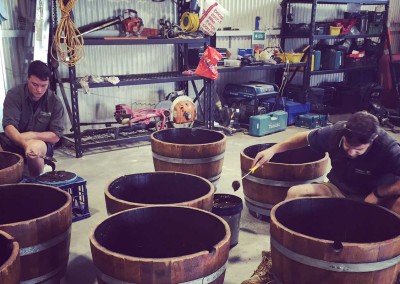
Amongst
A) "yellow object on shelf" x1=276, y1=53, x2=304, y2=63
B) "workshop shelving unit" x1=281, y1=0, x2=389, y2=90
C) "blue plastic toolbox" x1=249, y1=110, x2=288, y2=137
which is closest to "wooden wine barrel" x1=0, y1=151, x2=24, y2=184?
"blue plastic toolbox" x1=249, y1=110, x2=288, y2=137

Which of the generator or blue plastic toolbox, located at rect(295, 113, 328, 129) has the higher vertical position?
the generator

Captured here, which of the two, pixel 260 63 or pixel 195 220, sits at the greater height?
pixel 260 63

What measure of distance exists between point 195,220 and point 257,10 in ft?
23.6

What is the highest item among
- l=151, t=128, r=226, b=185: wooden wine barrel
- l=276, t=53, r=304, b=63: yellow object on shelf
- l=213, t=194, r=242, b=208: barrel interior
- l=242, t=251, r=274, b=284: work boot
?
l=276, t=53, r=304, b=63: yellow object on shelf

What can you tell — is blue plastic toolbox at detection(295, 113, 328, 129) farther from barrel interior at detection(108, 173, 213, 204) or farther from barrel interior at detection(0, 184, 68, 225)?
barrel interior at detection(0, 184, 68, 225)

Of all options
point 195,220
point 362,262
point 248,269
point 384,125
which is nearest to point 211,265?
point 195,220

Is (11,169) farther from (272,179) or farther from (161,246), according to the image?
(272,179)

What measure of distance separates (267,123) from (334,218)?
477 centimetres

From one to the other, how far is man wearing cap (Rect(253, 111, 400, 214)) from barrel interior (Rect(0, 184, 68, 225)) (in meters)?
1.60

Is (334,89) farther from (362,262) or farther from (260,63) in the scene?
(362,262)

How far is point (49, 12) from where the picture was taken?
588cm

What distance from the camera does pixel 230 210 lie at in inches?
135

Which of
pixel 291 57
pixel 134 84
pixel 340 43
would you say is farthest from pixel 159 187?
pixel 340 43

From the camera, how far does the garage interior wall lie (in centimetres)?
612
